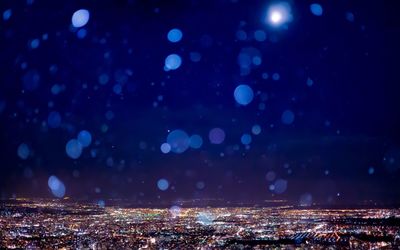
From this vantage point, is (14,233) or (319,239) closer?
(319,239)

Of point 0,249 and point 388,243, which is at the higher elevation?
point 0,249

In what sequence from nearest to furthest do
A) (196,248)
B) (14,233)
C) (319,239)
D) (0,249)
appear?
(0,249)
(196,248)
(319,239)
(14,233)

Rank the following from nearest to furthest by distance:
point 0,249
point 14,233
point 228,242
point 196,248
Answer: point 0,249 < point 196,248 < point 228,242 < point 14,233

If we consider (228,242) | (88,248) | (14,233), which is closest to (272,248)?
(228,242)

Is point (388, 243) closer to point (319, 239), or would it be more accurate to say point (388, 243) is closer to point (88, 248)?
point (319, 239)

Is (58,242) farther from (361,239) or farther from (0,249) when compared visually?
(361,239)

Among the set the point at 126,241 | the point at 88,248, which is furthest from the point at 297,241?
the point at 88,248

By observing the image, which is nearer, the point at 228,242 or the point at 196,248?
the point at 196,248

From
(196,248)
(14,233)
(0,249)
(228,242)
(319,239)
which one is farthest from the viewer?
(14,233)

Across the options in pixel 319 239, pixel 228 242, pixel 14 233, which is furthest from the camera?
pixel 14 233
